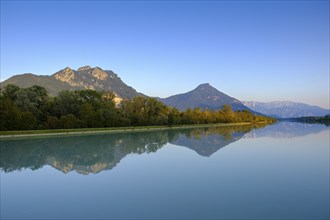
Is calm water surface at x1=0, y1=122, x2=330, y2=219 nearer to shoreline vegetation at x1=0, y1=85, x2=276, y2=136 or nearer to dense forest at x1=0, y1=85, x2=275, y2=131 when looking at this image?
shoreline vegetation at x1=0, y1=85, x2=276, y2=136

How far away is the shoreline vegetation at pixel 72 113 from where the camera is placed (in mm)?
48406

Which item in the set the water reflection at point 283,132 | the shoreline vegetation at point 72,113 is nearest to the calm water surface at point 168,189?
the shoreline vegetation at point 72,113

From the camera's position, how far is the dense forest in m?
48.9

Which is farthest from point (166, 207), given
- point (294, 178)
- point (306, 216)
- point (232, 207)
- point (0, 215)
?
point (294, 178)

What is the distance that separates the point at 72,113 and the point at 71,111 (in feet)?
1.56

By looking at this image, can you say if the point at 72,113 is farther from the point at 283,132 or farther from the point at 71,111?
the point at 283,132

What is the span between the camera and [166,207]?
412 inches

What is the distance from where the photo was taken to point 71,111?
210 feet

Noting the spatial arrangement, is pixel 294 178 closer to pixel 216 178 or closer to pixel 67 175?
pixel 216 178

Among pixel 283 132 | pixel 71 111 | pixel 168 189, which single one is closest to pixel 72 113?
pixel 71 111

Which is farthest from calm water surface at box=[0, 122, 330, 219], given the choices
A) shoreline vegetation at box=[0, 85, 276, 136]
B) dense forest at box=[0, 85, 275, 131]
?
dense forest at box=[0, 85, 275, 131]

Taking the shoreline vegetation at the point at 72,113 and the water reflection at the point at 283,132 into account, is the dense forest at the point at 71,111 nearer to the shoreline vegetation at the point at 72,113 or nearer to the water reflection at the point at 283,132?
the shoreline vegetation at the point at 72,113

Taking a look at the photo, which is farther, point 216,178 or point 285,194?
point 216,178

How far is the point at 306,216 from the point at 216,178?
21.5ft
